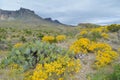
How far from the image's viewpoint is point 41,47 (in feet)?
36.5

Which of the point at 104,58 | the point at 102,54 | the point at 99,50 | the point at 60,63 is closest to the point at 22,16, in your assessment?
the point at 99,50

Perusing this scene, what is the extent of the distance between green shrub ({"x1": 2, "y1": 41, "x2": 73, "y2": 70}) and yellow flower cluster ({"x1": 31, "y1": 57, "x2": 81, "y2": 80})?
0.63m

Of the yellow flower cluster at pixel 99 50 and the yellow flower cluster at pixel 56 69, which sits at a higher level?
the yellow flower cluster at pixel 99 50

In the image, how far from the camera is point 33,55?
36.2 feet

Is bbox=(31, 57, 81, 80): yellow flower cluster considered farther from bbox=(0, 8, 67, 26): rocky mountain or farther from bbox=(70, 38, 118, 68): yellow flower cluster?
bbox=(0, 8, 67, 26): rocky mountain

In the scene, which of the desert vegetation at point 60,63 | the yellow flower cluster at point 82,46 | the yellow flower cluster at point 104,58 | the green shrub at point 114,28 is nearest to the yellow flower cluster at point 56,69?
the desert vegetation at point 60,63

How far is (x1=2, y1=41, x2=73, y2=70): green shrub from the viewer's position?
10.5 meters

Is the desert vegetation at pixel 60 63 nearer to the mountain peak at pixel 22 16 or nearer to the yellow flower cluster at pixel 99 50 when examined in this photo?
the yellow flower cluster at pixel 99 50

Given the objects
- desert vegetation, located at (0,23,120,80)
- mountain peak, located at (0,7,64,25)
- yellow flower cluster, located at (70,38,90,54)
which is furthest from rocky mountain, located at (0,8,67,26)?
desert vegetation, located at (0,23,120,80)

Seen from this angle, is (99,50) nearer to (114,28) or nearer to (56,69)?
(56,69)

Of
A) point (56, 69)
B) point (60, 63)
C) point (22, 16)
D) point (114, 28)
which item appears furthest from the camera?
point (22, 16)

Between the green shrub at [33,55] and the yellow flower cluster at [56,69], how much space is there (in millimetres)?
633

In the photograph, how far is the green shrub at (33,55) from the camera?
10539 mm

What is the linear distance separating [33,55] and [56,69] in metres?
1.82
